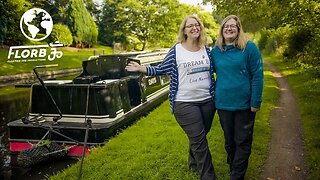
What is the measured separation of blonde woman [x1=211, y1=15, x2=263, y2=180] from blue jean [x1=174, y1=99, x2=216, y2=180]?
0.15m

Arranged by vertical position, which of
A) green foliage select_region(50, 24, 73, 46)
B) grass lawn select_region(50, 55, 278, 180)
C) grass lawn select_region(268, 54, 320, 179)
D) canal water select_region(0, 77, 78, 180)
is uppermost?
green foliage select_region(50, 24, 73, 46)

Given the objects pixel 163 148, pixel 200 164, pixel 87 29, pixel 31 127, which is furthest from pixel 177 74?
pixel 87 29

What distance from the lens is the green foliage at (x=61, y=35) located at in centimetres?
1762

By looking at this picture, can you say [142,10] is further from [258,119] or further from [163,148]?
[163,148]

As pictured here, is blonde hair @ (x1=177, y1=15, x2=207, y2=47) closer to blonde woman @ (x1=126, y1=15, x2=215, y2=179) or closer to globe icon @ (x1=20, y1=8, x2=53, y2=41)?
blonde woman @ (x1=126, y1=15, x2=215, y2=179)

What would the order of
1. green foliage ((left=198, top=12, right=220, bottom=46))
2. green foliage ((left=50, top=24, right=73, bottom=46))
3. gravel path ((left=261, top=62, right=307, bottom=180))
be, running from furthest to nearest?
1. green foliage ((left=198, top=12, right=220, bottom=46))
2. green foliage ((left=50, top=24, right=73, bottom=46))
3. gravel path ((left=261, top=62, right=307, bottom=180))

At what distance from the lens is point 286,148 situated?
18.1 feet

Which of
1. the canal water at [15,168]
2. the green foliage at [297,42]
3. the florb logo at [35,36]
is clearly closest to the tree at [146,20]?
the florb logo at [35,36]

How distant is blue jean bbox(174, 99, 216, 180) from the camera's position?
3488 millimetres

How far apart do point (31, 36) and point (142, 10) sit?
8.77m

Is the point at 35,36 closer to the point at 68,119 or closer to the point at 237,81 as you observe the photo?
the point at 68,119

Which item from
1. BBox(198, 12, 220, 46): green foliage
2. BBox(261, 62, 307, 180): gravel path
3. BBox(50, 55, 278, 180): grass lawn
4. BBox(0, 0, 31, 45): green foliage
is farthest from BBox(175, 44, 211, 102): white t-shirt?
BBox(198, 12, 220, 46): green foliage

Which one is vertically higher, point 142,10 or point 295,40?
point 142,10

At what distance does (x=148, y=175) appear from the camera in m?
4.45
